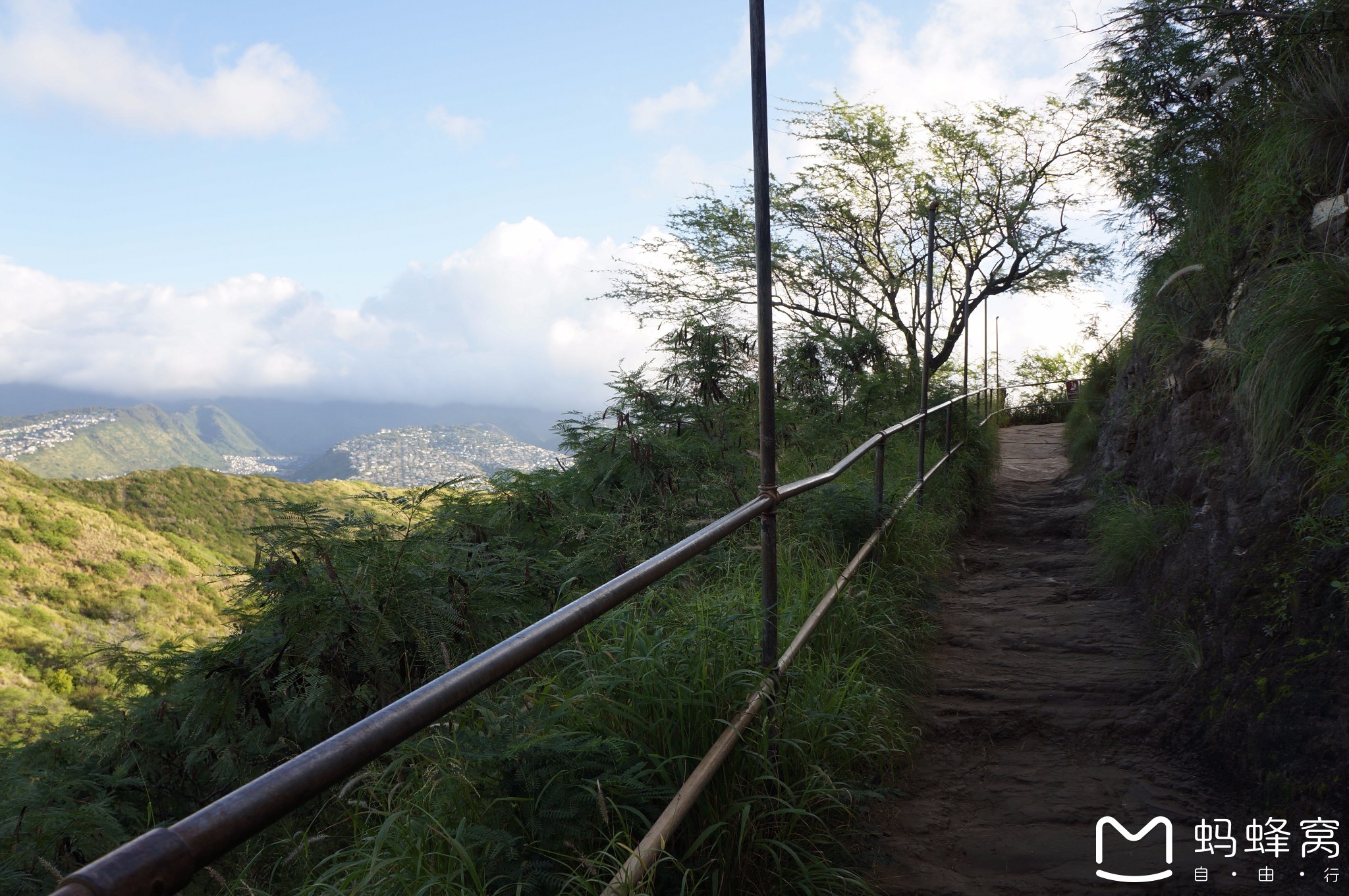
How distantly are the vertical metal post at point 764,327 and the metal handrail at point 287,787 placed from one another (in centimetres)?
106

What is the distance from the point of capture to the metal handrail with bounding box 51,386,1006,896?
0.58 m

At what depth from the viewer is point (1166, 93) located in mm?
5941

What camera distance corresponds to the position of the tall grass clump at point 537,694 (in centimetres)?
189

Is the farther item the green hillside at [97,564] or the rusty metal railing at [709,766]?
the green hillside at [97,564]

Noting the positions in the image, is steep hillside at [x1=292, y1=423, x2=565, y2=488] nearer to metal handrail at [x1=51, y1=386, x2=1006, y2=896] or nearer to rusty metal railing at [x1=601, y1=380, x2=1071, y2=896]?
rusty metal railing at [x1=601, y1=380, x2=1071, y2=896]

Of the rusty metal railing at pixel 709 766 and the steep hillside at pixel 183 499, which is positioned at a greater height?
the rusty metal railing at pixel 709 766

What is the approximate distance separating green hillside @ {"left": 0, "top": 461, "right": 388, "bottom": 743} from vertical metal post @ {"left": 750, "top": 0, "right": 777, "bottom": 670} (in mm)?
10663

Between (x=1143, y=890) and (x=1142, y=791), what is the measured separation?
56cm

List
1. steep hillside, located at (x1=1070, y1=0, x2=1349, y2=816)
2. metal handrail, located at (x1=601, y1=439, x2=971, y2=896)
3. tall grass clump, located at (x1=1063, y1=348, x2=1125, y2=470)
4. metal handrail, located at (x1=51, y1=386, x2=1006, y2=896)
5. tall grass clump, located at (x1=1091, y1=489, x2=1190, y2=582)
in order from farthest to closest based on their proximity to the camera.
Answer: tall grass clump, located at (x1=1063, y1=348, x2=1125, y2=470)
tall grass clump, located at (x1=1091, y1=489, x2=1190, y2=582)
steep hillside, located at (x1=1070, y1=0, x2=1349, y2=816)
metal handrail, located at (x1=601, y1=439, x2=971, y2=896)
metal handrail, located at (x1=51, y1=386, x2=1006, y2=896)

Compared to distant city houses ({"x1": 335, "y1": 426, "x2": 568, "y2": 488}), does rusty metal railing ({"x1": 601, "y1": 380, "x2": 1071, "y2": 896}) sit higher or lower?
higher

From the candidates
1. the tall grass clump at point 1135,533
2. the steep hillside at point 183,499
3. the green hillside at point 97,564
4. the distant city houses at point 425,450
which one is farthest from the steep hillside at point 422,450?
the tall grass clump at point 1135,533

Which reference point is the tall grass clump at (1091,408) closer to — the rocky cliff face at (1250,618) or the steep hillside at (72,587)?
the rocky cliff face at (1250,618)

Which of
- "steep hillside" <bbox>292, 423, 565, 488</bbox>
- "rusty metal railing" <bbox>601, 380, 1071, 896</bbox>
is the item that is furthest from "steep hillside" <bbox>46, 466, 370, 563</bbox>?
"rusty metal railing" <bbox>601, 380, 1071, 896</bbox>

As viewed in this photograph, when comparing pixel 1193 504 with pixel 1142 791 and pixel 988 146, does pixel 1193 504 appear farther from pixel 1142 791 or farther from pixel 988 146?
pixel 988 146
